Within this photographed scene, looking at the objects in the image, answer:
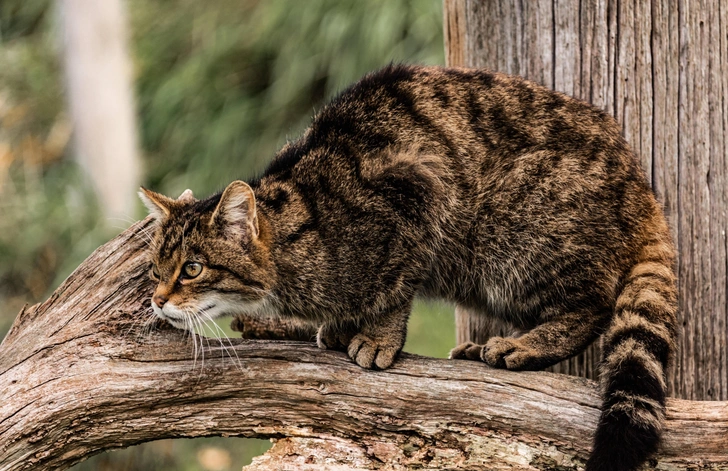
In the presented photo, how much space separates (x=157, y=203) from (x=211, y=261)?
306mm

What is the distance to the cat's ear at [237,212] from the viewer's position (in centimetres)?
279

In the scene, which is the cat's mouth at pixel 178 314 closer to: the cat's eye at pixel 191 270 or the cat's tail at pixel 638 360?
the cat's eye at pixel 191 270

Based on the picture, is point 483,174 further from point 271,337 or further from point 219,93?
point 219,93

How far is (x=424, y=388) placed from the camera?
109 inches

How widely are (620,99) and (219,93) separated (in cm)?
525

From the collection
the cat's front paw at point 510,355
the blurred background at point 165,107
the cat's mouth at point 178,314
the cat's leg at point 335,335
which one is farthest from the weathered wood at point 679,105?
the blurred background at point 165,107

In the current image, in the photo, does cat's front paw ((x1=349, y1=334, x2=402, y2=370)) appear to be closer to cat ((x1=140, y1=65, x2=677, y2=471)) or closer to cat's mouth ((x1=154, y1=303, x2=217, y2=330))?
cat ((x1=140, y1=65, x2=677, y2=471))

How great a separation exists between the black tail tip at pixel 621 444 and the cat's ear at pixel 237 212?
4.46 ft

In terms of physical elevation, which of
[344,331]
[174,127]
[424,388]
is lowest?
[424,388]

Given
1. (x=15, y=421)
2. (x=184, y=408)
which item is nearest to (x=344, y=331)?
(x=184, y=408)

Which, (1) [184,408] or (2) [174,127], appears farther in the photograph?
(2) [174,127]

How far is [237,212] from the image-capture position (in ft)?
9.38

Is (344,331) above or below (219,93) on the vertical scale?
below

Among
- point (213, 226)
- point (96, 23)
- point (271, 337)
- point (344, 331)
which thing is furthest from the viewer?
point (96, 23)
